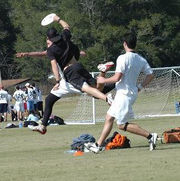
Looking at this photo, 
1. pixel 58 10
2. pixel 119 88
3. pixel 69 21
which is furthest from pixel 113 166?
pixel 58 10

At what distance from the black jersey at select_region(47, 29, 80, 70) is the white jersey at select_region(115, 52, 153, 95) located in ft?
4.60

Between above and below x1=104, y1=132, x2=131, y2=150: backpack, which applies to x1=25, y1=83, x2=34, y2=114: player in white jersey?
below

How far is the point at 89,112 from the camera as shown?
27.7 meters

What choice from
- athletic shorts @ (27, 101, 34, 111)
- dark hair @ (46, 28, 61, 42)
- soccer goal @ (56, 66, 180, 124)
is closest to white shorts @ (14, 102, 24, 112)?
athletic shorts @ (27, 101, 34, 111)

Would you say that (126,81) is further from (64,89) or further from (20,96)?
(20,96)

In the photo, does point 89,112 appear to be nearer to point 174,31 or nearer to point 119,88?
point 119,88

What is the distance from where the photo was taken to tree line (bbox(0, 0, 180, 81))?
67.8 meters

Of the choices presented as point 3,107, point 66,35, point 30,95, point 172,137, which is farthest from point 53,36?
point 30,95

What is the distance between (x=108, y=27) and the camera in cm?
6788

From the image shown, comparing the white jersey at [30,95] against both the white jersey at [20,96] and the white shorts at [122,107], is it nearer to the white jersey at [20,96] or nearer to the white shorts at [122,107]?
the white jersey at [20,96]

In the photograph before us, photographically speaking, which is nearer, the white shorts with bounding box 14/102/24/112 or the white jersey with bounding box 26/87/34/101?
the white shorts with bounding box 14/102/24/112

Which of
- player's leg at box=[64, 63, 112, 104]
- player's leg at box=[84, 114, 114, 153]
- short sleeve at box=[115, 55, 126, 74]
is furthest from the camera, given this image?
player's leg at box=[64, 63, 112, 104]

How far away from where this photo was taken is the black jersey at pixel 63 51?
13.5 m

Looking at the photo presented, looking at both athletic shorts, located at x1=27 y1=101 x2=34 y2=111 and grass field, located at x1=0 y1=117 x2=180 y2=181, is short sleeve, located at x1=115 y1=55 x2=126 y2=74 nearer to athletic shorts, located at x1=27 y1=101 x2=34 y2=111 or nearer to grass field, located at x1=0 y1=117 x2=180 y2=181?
grass field, located at x1=0 y1=117 x2=180 y2=181
